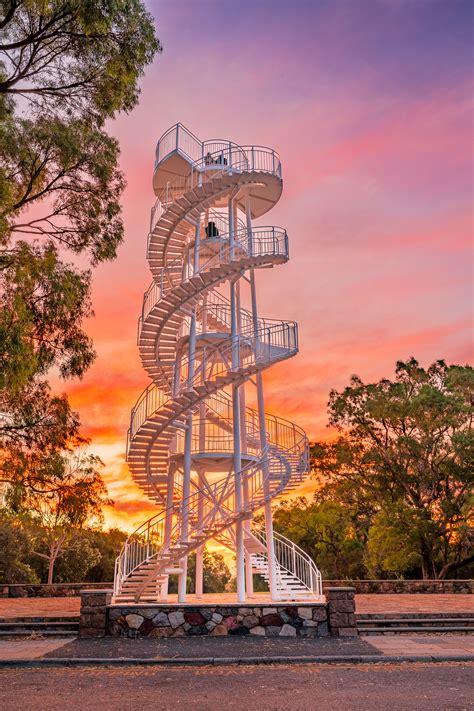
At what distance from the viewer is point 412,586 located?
823 inches

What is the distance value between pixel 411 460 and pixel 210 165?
15099mm

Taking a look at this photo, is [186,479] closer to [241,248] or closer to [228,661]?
[228,661]

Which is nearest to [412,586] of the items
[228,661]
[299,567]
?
→ [299,567]

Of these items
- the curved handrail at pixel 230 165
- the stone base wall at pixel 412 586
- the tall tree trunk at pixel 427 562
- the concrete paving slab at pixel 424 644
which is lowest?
the concrete paving slab at pixel 424 644

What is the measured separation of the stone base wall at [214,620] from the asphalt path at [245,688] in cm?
287

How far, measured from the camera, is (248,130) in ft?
52.7

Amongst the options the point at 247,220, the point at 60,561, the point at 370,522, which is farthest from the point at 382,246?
the point at 60,561

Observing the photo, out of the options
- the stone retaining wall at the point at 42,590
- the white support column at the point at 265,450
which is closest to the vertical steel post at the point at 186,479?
the white support column at the point at 265,450

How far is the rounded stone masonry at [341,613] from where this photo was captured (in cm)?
1075

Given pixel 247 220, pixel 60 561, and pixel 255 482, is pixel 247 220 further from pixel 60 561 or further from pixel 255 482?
pixel 60 561

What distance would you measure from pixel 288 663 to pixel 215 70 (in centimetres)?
1137

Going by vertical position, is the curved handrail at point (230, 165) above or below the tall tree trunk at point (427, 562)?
above

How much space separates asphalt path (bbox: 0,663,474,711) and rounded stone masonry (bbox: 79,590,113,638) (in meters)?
2.82

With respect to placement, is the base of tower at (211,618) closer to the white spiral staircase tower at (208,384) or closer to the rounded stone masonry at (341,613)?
the rounded stone masonry at (341,613)
